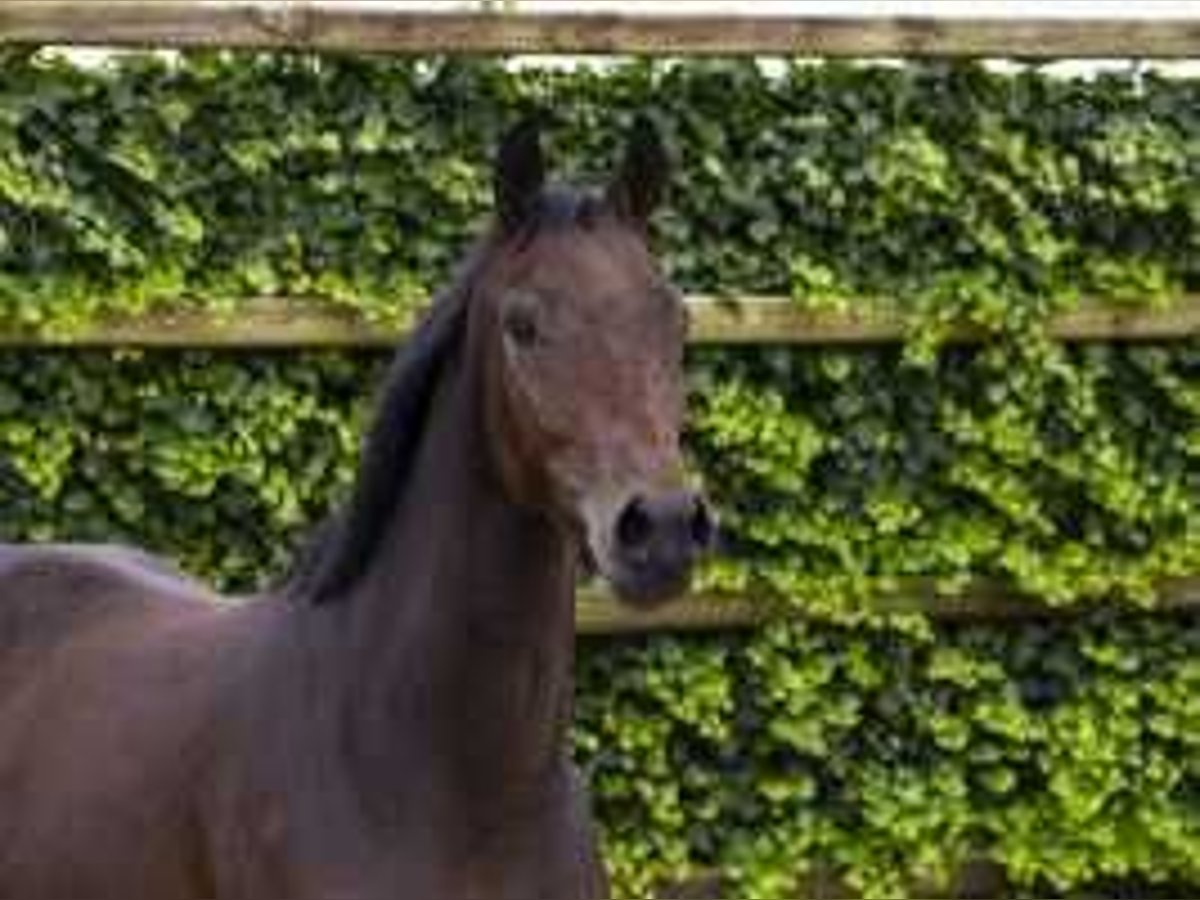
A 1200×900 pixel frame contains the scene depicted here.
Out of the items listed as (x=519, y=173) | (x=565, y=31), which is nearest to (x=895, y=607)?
(x=565, y=31)

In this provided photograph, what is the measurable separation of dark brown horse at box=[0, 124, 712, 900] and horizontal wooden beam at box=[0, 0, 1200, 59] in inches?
77.7

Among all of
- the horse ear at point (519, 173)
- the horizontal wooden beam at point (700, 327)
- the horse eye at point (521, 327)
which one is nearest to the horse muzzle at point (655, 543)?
the horse eye at point (521, 327)

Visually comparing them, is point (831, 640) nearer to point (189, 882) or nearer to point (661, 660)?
point (661, 660)

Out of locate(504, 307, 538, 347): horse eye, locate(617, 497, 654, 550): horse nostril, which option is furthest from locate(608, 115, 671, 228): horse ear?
locate(617, 497, 654, 550): horse nostril

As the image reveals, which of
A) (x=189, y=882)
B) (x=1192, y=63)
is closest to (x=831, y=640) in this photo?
(x=1192, y=63)

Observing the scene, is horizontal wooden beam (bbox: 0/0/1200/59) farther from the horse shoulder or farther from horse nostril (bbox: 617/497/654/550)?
horse nostril (bbox: 617/497/654/550)

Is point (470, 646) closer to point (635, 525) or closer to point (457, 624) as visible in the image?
point (457, 624)

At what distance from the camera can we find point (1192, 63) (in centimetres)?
681

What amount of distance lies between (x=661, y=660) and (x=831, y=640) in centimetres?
41

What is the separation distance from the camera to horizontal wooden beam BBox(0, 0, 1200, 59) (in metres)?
5.70

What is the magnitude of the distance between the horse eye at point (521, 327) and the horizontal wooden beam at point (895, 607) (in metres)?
2.52

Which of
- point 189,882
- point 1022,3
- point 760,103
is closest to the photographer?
point 189,882

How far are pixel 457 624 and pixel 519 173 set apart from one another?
1.96 feet

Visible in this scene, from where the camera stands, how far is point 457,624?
12.3ft
